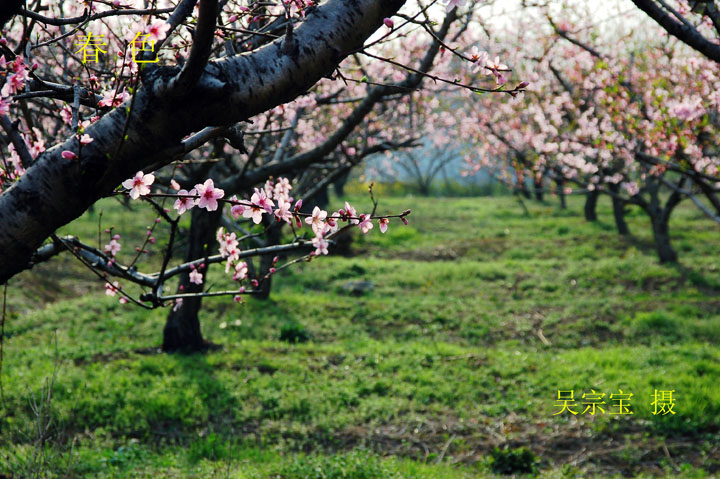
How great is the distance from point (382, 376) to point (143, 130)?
5621 mm

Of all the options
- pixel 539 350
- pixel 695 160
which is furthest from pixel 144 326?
pixel 695 160

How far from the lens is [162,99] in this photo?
6.54 ft

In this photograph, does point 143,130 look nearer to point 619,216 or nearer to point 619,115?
point 619,115

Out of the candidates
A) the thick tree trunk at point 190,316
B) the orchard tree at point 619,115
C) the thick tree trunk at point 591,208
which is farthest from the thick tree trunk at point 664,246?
the thick tree trunk at point 190,316

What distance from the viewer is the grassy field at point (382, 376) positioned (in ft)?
17.3

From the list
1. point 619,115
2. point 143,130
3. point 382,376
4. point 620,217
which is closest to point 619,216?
point 620,217

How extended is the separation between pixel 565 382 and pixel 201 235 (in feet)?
15.6

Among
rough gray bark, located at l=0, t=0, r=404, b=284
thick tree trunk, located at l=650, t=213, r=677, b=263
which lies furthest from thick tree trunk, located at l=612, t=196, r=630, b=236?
rough gray bark, located at l=0, t=0, r=404, b=284

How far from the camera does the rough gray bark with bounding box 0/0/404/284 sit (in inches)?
79.0

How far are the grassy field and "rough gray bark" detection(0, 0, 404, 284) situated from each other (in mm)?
1955

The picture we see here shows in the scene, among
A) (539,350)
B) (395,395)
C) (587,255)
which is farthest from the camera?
(587,255)

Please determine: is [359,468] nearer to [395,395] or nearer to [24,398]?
[395,395]

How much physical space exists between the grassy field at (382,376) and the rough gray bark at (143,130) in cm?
196

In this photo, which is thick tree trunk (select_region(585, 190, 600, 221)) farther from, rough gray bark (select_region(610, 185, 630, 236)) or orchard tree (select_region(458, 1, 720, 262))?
rough gray bark (select_region(610, 185, 630, 236))
